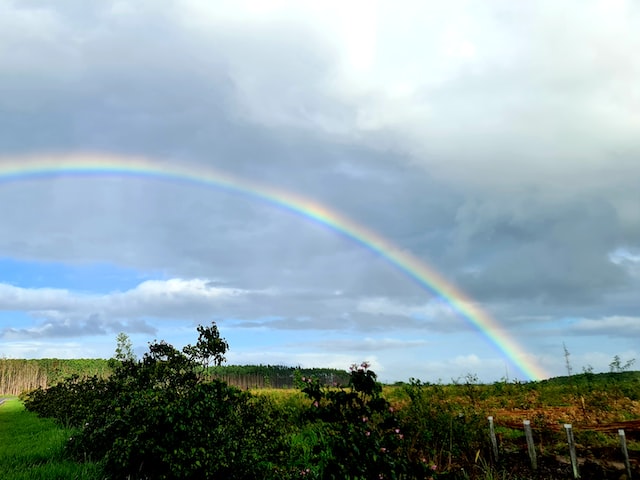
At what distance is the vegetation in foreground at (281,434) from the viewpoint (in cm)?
715

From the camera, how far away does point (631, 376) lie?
2795 cm

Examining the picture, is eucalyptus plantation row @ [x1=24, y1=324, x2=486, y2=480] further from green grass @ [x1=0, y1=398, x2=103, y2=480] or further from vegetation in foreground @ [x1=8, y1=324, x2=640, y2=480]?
green grass @ [x1=0, y1=398, x2=103, y2=480]

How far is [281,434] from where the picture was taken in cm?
973

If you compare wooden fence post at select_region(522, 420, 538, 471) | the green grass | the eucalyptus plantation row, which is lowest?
wooden fence post at select_region(522, 420, 538, 471)

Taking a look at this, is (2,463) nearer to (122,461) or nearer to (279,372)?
(122,461)

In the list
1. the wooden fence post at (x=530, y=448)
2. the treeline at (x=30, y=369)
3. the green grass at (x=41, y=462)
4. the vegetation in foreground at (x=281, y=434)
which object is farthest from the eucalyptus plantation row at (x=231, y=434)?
the treeline at (x=30, y=369)

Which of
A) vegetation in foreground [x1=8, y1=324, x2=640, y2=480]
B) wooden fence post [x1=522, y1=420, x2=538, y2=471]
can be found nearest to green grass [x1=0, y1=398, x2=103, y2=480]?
vegetation in foreground [x1=8, y1=324, x2=640, y2=480]

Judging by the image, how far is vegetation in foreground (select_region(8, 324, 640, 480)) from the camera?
715cm

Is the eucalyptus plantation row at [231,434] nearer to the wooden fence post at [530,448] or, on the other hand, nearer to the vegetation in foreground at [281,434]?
the vegetation in foreground at [281,434]

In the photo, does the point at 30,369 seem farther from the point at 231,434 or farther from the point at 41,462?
the point at 231,434

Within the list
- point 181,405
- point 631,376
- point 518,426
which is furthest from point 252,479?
point 631,376

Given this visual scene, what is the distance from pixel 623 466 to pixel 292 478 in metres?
8.49

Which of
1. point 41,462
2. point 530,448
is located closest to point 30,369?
point 41,462

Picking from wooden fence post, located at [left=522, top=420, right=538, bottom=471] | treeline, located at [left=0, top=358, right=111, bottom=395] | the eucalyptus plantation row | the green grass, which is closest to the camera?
the eucalyptus plantation row
